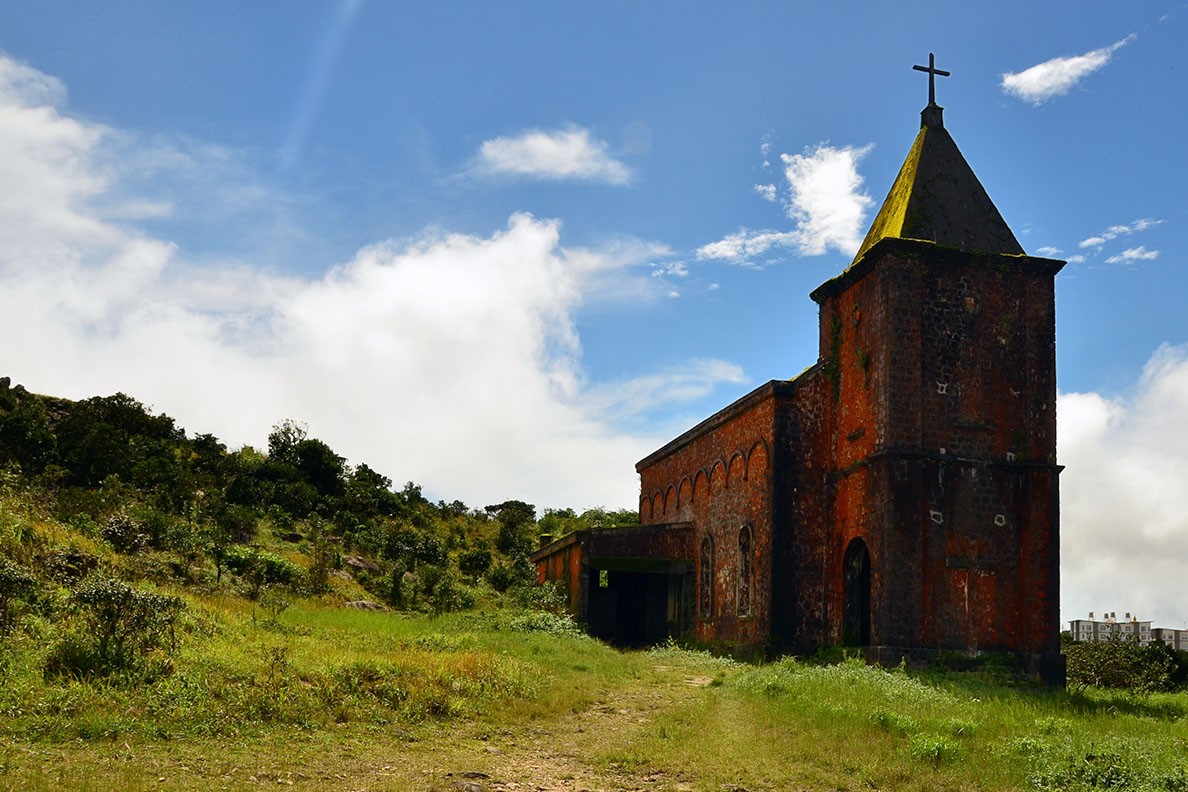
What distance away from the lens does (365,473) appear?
51.8 metres

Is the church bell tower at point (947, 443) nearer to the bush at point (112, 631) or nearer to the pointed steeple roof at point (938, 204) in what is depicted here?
the pointed steeple roof at point (938, 204)

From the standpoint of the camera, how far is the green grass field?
10250mm

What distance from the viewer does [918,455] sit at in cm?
2062

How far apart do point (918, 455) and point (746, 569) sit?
6447 mm

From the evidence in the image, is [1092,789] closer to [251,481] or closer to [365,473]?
[251,481]

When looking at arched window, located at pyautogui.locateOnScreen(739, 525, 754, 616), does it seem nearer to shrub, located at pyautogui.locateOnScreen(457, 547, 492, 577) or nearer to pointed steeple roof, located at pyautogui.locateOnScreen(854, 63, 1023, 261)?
pointed steeple roof, located at pyautogui.locateOnScreen(854, 63, 1023, 261)

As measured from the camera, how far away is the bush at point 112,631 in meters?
12.3

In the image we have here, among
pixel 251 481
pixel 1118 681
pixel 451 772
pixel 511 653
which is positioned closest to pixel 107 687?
pixel 451 772

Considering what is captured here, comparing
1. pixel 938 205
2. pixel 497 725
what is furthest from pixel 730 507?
Result: pixel 497 725

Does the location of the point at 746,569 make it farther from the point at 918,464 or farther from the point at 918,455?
the point at 918,455

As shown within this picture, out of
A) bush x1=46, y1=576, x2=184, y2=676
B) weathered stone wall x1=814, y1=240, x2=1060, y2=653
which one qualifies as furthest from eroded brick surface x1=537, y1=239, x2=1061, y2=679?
bush x1=46, y1=576, x2=184, y2=676

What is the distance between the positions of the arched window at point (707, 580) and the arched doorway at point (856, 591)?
5651mm

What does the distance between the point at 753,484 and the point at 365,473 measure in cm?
3051

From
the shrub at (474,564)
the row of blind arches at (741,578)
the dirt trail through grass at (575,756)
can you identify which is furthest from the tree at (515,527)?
the dirt trail through grass at (575,756)
